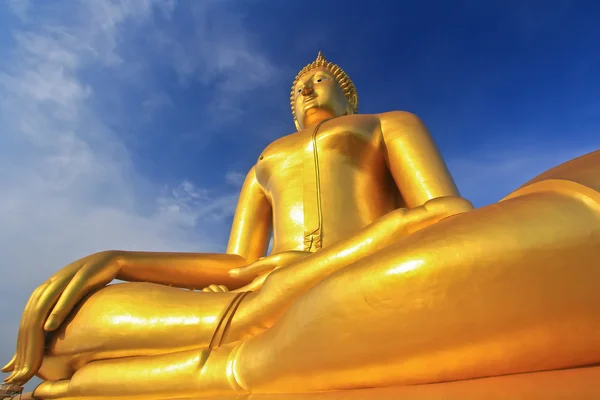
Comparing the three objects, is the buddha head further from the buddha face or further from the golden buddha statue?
the golden buddha statue

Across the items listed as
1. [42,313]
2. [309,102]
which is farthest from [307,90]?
[42,313]

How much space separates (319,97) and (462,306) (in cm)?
277

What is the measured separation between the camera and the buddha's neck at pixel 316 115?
142 inches

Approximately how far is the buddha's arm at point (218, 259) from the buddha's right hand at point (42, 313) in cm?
27

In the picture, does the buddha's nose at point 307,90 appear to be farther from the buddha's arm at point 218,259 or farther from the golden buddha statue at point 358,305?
the golden buddha statue at point 358,305

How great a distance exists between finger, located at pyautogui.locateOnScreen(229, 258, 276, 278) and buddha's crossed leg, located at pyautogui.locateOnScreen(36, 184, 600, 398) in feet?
3.08

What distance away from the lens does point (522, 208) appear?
1146 millimetres

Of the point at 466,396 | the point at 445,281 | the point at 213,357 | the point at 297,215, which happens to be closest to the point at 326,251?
the point at 213,357

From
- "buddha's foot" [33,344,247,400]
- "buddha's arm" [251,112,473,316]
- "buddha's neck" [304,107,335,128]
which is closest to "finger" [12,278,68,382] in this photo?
"buddha's foot" [33,344,247,400]

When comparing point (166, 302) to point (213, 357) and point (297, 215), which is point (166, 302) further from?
point (297, 215)

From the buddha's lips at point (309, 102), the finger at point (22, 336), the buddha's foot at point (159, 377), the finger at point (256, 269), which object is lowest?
the buddha's foot at point (159, 377)

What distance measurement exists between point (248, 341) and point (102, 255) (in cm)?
104

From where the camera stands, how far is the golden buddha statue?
1054 mm

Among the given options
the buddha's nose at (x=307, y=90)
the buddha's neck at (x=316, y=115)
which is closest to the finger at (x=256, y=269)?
the buddha's neck at (x=316, y=115)
